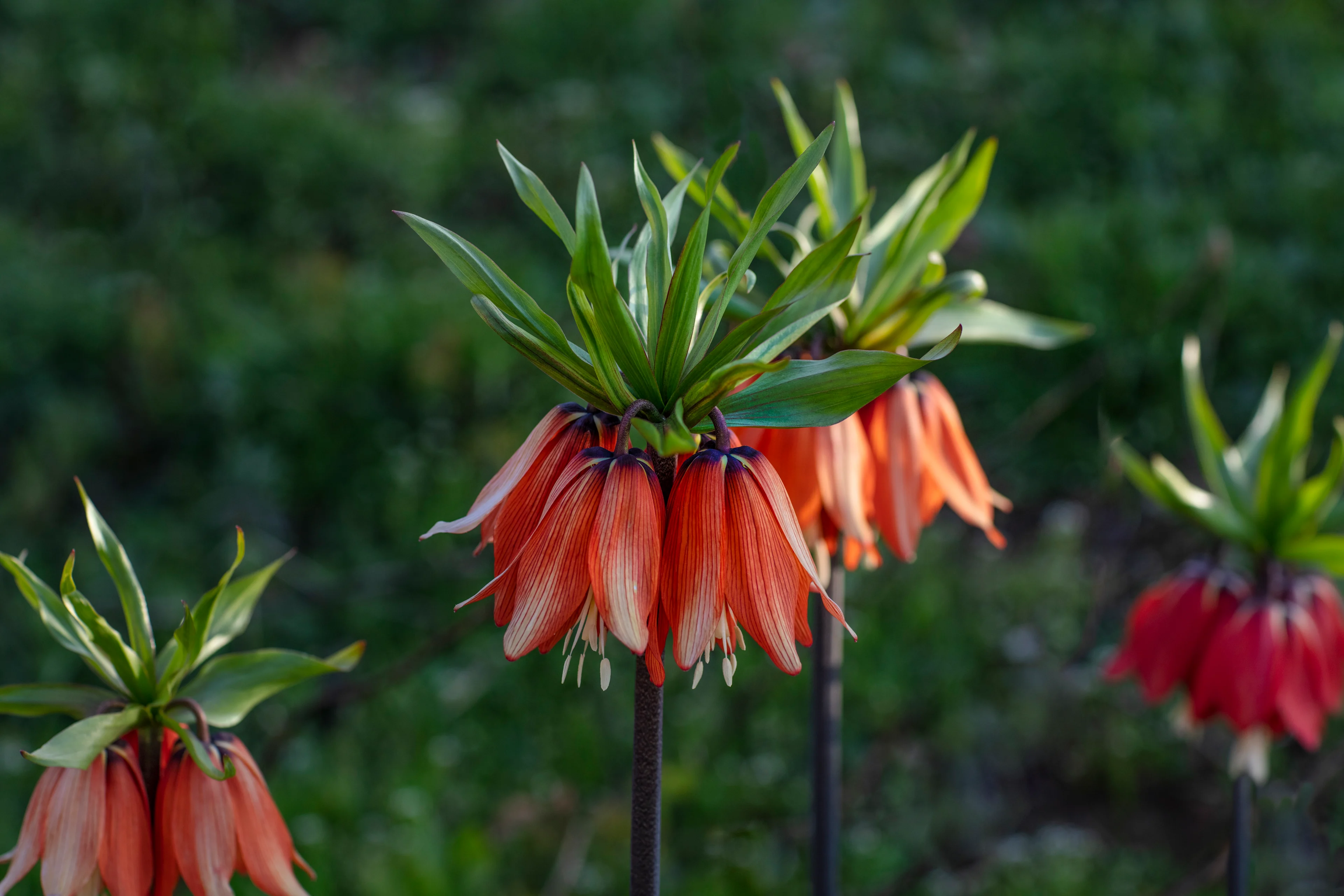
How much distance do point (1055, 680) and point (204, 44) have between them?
3.49 m

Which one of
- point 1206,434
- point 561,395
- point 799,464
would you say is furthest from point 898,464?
point 561,395

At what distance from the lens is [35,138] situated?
3555mm

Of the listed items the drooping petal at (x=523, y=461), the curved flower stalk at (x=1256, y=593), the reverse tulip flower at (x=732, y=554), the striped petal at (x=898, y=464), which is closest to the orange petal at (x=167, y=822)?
the drooping petal at (x=523, y=461)

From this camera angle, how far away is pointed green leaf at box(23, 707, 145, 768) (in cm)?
62

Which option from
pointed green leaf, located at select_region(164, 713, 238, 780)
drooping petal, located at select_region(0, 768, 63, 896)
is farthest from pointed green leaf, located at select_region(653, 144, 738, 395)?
drooping petal, located at select_region(0, 768, 63, 896)

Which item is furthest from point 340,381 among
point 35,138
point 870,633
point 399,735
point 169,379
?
point 35,138

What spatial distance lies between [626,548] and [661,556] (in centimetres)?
4

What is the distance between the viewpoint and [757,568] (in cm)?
62

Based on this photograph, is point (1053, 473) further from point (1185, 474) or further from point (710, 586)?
Result: point (710, 586)

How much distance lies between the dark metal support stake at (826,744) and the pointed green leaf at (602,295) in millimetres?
437

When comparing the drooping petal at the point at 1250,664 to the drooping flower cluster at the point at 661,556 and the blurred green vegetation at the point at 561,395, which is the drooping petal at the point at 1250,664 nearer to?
the blurred green vegetation at the point at 561,395

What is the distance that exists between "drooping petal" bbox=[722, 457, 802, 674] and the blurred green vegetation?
0.43 m

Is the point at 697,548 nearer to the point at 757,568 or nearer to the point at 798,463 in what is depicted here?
the point at 757,568

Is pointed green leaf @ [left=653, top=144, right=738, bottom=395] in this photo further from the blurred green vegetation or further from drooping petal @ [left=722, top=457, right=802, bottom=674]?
the blurred green vegetation
